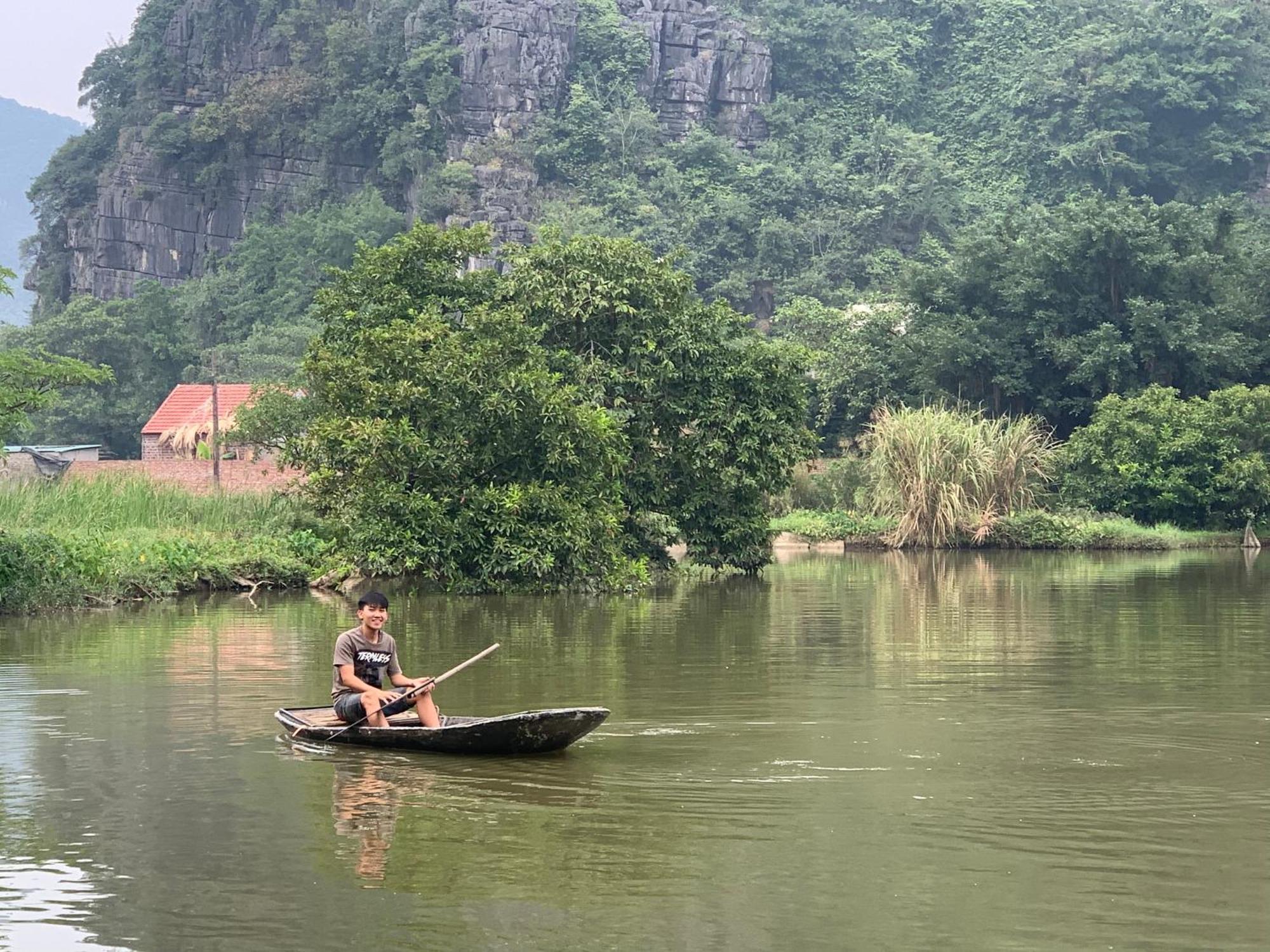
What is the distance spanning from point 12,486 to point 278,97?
5689 cm

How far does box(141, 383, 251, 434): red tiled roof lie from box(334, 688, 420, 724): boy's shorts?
3909 centimetres

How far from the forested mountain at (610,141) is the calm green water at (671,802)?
43141 mm

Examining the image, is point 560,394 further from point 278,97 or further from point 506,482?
point 278,97

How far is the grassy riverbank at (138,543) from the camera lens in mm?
21953

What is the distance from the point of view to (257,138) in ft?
271

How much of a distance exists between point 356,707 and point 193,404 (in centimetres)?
4373

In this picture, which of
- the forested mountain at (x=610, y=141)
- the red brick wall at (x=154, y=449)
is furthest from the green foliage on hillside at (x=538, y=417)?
the forested mountain at (x=610, y=141)

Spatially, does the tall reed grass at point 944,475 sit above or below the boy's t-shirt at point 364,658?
above

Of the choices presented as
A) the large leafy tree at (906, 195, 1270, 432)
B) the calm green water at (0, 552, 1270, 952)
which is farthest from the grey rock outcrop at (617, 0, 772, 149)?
the calm green water at (0, 552, 1270, 952)

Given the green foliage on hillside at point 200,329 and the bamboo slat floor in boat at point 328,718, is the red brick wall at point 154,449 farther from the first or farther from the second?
the bamboo slat floor in boat at point 328,718

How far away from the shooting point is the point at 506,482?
25828 mm

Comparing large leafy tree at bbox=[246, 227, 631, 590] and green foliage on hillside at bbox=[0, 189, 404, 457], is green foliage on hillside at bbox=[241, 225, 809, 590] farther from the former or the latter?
green foliage on hillside at bbox=[0, 189, 404, 457]

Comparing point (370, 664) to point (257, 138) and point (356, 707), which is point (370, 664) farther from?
point (257, 138)

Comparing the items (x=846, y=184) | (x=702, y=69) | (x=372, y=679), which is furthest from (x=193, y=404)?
(x=372, y=679)
